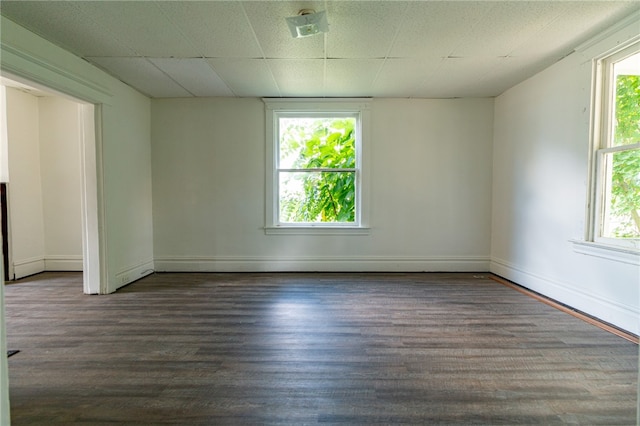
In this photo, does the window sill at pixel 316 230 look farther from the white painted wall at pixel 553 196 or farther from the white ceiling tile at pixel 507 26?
the white ceiling tile at pixel 507 26

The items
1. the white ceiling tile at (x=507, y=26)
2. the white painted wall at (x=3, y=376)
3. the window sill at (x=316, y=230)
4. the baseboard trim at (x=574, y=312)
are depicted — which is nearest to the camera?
the white painted wall at (x=3, y=376)

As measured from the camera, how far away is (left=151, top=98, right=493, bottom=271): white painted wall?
416cm

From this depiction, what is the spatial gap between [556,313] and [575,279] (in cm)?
41

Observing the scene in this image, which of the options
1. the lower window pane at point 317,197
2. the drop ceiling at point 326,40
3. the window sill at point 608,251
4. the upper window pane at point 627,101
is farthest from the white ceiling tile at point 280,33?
the window sill at point 608,251

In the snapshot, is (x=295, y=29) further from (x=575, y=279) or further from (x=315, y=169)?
(x=575, y=279)

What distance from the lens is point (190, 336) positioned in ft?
7.58

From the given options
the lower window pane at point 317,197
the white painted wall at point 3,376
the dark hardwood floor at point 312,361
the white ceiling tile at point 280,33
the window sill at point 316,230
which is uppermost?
the white ceiling tile at point 280,33

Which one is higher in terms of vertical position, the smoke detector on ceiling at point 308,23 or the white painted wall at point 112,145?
the smoke detector on ceiling at point 308,23

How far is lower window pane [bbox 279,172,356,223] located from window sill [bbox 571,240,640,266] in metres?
2.47

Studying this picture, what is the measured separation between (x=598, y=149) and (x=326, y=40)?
8.43 feet

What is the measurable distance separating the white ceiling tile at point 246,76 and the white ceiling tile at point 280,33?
30 cm

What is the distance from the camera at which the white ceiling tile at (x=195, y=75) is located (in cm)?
303

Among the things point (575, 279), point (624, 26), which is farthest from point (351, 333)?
point (624, 26)

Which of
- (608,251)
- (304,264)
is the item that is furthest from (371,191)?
(608,251)
